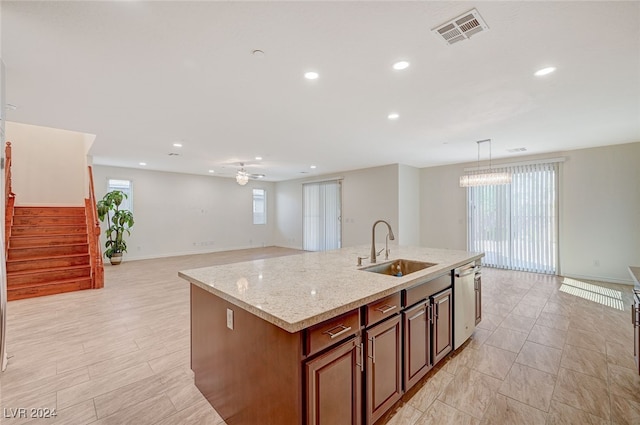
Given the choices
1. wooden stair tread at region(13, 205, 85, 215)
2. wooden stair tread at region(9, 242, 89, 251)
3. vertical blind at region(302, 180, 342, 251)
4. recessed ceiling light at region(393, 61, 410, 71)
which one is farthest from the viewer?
vertical blind at region(302, 180, 342, 251)

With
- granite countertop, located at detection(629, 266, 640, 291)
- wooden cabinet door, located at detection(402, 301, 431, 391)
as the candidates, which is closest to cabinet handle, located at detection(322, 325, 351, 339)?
wooden cabinet door, located at detection(402, 301, 431, 391)

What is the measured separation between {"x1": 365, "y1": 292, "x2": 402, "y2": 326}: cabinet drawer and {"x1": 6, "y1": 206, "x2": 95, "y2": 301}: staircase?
5.50 metres

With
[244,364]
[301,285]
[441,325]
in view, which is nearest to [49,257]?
[244,364]

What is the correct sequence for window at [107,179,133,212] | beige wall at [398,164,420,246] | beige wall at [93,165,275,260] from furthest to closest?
beige wall at [93,165,275,260], window at [107,179,133,212], beige wall at [398,164,420,246]

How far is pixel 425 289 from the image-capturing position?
7.04 ft

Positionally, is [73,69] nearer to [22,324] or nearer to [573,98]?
[22,324]

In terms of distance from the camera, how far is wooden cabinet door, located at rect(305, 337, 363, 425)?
1.32 meters

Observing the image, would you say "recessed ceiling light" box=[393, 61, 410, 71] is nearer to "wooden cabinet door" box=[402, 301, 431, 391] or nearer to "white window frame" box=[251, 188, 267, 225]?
"wooden cabinet door" box=[402, 301, 431, 391]

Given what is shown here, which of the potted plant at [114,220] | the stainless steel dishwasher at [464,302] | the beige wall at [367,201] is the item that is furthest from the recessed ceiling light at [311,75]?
the potted plant at [114,220]

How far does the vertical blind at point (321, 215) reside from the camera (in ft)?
28.6

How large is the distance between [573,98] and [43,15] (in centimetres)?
468

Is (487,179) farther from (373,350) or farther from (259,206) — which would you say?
(259,206)

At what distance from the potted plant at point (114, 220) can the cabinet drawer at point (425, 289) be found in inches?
296

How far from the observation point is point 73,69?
2379mm
